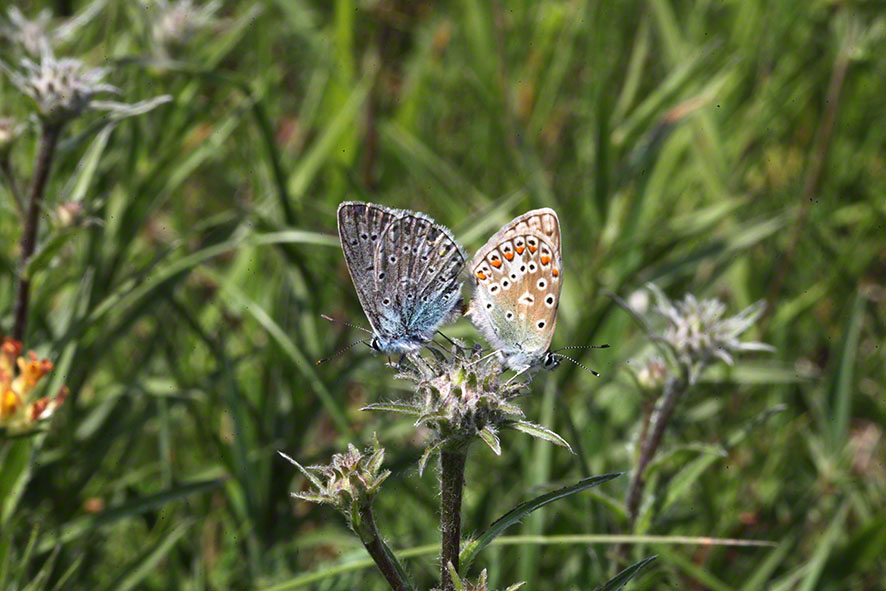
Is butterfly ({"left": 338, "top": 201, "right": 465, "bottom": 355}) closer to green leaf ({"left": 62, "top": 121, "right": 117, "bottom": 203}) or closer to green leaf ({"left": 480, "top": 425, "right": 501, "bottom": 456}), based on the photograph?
green leaf ({"left": 480, "top": 425, "right": 501, "bottom": 456})

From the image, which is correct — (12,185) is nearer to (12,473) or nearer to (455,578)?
(12,473)

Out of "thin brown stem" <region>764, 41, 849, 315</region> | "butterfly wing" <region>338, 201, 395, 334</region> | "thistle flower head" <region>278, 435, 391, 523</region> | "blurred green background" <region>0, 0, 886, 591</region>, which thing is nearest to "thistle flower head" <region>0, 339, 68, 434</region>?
"blurred green background" <region>0, 0, 886, 591</region>

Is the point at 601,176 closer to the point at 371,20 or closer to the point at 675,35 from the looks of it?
the point at 675,35

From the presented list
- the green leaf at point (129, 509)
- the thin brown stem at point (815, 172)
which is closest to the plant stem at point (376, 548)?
the green leaf at point (129, 509)

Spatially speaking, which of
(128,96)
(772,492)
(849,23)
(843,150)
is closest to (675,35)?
(849,23)

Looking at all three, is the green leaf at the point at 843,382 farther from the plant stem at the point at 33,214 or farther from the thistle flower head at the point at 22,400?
the plant stem at the point at 33,214

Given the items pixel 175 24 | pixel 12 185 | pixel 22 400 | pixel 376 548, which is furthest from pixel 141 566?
pixel 175 24
